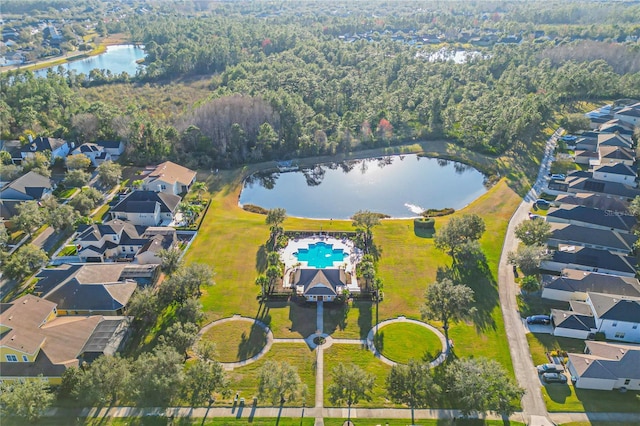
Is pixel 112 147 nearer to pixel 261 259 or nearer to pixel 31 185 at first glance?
pixel 31 185

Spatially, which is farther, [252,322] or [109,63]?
[109,63]

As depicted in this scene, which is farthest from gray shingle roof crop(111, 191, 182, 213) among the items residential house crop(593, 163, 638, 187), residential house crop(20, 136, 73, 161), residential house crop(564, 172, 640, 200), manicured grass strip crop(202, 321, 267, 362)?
residential house crop(593, 163, 638, 187)

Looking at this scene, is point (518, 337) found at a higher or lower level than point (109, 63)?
lower

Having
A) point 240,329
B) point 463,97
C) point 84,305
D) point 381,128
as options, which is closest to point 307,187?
point 381,128

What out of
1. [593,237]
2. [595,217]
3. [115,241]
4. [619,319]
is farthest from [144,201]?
[595,217]

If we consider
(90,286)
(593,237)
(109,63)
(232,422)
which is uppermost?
(109,63)

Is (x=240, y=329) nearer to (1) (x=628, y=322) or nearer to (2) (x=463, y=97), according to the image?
(1) (x=628, y=322)

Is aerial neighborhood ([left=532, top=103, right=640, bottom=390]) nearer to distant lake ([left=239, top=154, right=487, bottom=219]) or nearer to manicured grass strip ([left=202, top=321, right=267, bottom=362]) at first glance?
distant lake ([left=239, top=154, right=487, bottom=219])
